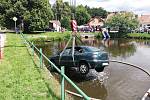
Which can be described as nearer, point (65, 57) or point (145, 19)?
point (65, 57)

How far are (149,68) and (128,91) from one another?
824cm

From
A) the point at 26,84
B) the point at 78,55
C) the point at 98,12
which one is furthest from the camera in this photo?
the point at 98,12

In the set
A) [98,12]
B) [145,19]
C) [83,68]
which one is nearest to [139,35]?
[145,19]

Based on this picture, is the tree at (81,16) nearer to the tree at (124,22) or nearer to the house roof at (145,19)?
the house roof at (145,19)

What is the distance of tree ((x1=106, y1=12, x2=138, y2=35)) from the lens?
279 feet

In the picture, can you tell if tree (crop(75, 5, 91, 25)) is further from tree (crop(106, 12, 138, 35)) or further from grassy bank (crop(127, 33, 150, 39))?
grassy bank (crop(127, 33, 150, 39))

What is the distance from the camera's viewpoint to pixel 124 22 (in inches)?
3386

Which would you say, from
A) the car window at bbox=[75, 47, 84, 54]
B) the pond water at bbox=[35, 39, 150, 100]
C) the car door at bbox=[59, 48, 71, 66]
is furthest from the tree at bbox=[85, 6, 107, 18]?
the car window at bbox=[75, 47, 84, 54]

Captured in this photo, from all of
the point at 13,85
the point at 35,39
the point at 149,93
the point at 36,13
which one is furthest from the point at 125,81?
the point at 36,13

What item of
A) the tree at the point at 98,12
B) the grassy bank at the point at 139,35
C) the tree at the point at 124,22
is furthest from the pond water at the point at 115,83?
the tree at the point at 98,12

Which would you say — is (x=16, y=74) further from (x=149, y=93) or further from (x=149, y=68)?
(x=149, y=68)

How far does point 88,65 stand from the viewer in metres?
→ 18.1

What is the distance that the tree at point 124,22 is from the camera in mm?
85100

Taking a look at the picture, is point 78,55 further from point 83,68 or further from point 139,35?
point 139,35
